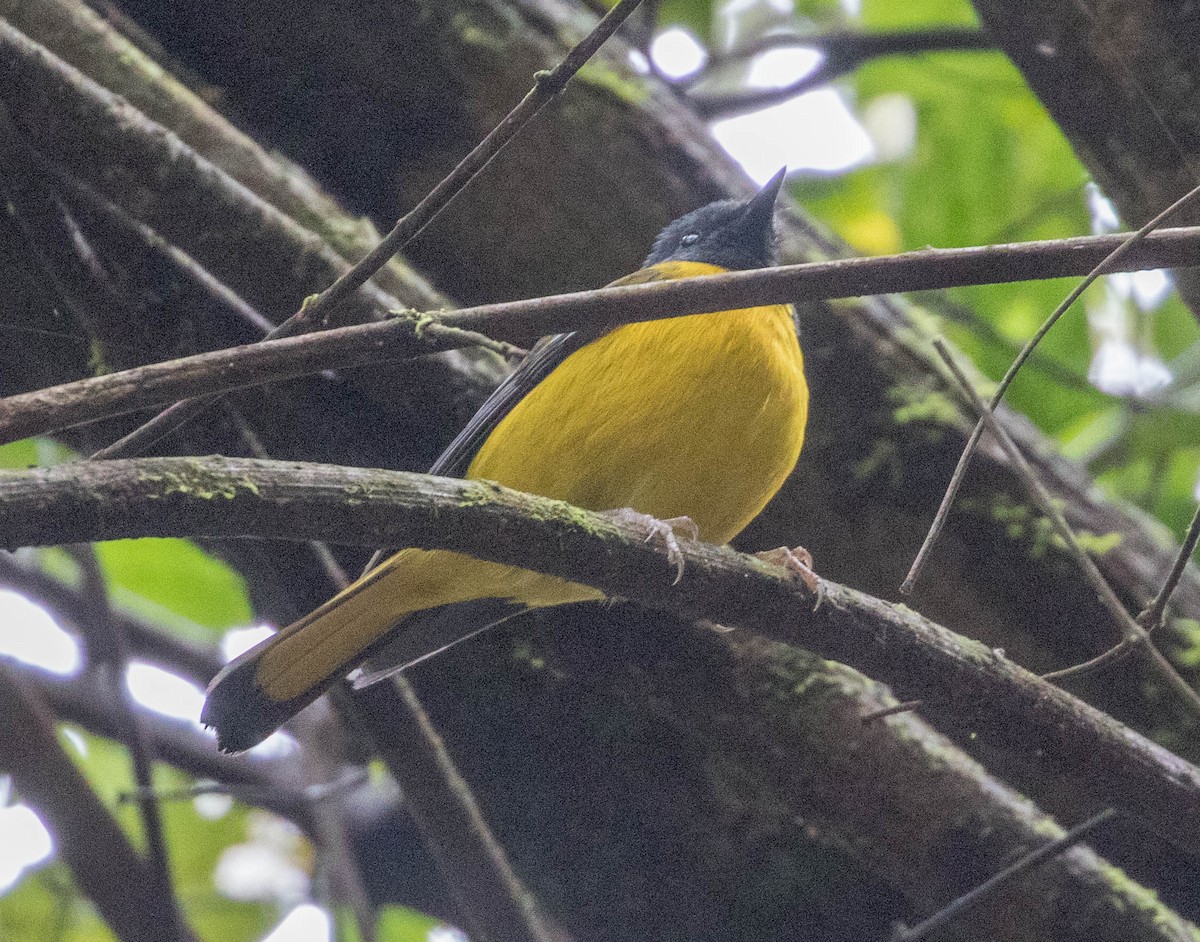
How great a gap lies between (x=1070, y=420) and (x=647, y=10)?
83.9 inches

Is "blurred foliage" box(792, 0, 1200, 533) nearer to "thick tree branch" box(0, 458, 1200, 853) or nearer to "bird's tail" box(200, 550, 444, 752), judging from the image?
"thick tree branch" box(0, 458, 1200, 853)

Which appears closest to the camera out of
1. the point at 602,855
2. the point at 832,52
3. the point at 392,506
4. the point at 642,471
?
the point at 392,506

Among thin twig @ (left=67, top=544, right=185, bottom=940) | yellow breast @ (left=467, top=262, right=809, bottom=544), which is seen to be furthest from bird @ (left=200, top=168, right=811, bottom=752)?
thin twig @ (left=67, top=544, right=185, bottom=940)

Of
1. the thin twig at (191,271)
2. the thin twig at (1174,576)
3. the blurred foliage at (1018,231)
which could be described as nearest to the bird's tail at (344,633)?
the thin twig at (191,271)

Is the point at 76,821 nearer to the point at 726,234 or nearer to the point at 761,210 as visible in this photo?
the point at 726,234

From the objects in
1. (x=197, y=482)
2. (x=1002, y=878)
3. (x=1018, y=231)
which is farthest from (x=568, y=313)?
(x=1018, y=231)

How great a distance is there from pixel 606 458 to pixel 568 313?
42.4 inches

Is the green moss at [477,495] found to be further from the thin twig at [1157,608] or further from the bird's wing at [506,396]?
the thin twig at [1157,608]

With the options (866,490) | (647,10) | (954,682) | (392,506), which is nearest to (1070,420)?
(866,490)

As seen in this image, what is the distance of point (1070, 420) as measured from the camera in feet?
14.9

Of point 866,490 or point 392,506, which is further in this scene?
point 866,490

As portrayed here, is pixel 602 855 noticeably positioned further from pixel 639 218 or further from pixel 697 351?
pixel 639 218

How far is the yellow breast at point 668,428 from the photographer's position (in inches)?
110

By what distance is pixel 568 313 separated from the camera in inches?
68.5
